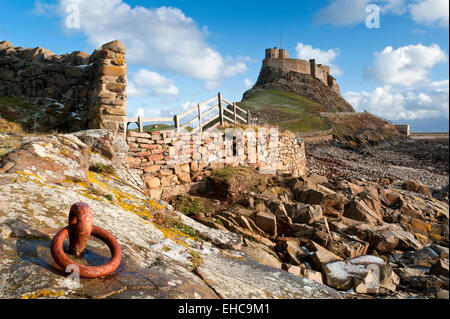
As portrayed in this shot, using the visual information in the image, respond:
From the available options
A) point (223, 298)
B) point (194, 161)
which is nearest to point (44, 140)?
point (223, 298)

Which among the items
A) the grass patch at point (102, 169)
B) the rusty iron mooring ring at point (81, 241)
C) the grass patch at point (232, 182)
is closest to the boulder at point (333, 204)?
the grass patch at point (232, 182)

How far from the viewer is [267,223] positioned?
7.34 meters

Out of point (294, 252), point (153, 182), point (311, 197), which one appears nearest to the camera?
point (294, 252)

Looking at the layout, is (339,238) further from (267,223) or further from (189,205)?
(189,205)

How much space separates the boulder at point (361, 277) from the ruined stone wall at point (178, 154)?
5.54 m

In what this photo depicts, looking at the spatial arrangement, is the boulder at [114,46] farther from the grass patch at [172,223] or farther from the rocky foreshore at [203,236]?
the grass patch at [172,223]

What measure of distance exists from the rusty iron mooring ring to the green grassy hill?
1128 inches

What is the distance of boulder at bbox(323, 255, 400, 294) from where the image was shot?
16.4 feet

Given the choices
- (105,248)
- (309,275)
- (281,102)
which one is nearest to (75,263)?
(105,248)

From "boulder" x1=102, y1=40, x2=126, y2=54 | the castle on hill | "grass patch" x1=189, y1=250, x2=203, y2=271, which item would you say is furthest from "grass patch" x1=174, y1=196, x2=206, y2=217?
the castle on hill

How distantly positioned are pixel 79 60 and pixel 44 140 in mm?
7021

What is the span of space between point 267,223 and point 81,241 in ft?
18.5

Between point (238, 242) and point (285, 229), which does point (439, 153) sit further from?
point (238, 242)

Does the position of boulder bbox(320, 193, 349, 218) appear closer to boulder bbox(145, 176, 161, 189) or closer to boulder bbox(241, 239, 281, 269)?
boulder bbox(241, 239, 281, 269)
